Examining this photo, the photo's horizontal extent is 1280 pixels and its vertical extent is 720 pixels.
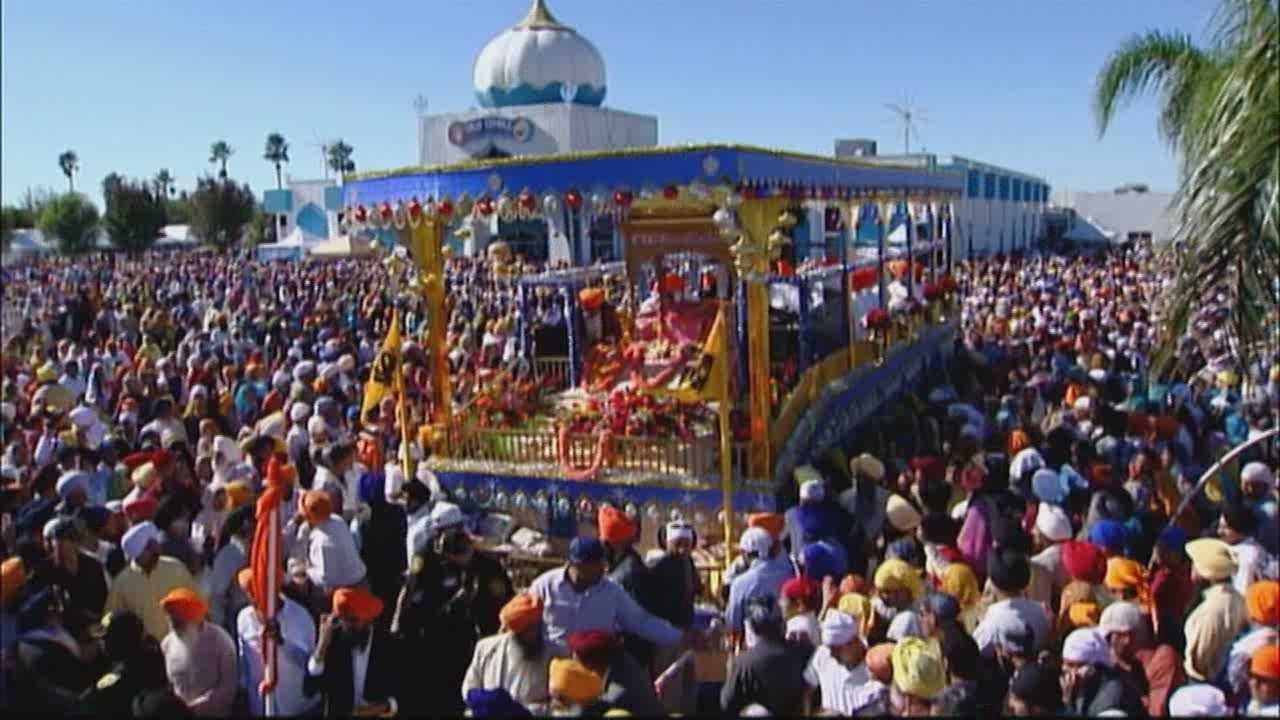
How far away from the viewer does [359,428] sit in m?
10.7

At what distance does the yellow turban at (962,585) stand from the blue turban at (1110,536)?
3.40ft

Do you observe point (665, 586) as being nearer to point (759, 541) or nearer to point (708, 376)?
point (759, 541)

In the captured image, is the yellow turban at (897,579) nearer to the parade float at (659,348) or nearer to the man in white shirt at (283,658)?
the man in white shirt at (283,658)

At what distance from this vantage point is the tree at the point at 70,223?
5453 cm

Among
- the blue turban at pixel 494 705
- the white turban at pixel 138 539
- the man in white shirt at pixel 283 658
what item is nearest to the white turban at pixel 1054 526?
the blue turban at pixel 494 705

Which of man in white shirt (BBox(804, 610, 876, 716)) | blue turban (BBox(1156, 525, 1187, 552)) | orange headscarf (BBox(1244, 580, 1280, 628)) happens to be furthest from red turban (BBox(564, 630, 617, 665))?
blue turban (BBox(1156, 525, 1187, 552))

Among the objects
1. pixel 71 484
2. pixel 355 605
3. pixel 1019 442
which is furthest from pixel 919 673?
pixel 71 484

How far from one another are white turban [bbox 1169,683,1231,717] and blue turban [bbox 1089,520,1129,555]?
1.99 m

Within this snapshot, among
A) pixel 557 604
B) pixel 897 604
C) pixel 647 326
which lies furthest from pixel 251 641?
pixel 647 326

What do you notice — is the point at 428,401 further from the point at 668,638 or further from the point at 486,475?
the point at 668,638

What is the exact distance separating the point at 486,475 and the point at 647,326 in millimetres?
3032

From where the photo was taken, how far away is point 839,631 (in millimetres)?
4273

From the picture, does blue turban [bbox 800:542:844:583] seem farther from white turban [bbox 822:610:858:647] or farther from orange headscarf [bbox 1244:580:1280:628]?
orange headscarf [bbox 1244:580:1280:628]

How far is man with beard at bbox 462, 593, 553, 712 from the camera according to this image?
4.29 meters
